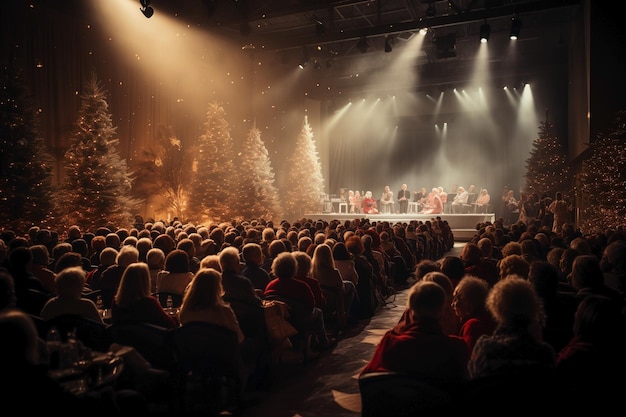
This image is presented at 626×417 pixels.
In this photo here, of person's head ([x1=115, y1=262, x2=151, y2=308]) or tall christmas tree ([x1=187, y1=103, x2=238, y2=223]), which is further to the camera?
tall christmas tree ([x1=187, y1=103, x2=238, y2=223])

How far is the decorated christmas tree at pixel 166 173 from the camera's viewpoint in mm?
17688

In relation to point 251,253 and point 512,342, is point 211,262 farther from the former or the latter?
point 512,342

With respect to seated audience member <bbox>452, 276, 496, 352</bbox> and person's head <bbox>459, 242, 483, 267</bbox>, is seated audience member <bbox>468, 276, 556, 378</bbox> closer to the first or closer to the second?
seated audience member <bbox>452, 276, 496, 352</bbox>

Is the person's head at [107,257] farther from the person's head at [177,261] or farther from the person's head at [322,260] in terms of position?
the person's head at [322,260]

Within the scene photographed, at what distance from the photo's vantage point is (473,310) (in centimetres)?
337

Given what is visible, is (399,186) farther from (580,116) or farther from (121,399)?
(121,399)

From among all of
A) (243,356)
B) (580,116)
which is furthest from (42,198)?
(580,116)

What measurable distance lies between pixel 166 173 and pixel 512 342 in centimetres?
1719

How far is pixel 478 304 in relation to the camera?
334 centimetres

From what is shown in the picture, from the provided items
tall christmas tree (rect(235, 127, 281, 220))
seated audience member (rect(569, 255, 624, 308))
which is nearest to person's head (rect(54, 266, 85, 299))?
seated audience member (rect(569, 255, 624, 308))

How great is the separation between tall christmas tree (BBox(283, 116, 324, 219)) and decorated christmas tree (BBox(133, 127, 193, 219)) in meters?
6.31

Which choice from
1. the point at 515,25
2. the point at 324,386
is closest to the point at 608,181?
the point at 515,25

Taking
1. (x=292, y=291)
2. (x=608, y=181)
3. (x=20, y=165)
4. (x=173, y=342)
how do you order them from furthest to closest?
(x=20, y=165) → (x=608, y=181) → (x=292, y=291) → (x=173, y=342)

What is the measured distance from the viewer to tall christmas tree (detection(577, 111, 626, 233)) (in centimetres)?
1053
